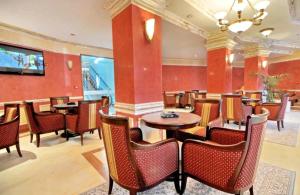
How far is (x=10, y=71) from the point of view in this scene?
3975mm

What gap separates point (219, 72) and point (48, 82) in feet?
17.0

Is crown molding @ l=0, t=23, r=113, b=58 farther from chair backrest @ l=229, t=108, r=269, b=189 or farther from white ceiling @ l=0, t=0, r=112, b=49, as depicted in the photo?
chair backrest @ l=229, t=108, r=269, b=189

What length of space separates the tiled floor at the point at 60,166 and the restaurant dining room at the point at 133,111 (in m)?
0.02

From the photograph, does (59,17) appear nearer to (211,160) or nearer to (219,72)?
(211,160)

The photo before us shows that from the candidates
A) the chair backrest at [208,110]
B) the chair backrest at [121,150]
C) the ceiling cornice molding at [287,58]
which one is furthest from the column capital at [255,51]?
the chair backrest at [121,150]

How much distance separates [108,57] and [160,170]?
5.73 meters

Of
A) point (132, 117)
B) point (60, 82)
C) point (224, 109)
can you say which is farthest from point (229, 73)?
point (60, 82)

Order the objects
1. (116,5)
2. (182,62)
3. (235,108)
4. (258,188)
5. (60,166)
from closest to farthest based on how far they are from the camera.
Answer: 1. (258,188)
2. (60,166)
3. (116,5)
4. (235,108)
5. (182,62)

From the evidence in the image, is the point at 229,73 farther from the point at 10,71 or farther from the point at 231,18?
the point at 10,71

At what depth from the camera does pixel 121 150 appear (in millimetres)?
1402

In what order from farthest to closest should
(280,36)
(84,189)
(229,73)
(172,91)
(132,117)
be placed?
(172,91) → (280,36) → (229,73) → (132,117) → (84,189)

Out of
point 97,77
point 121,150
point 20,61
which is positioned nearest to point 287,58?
point 97,77

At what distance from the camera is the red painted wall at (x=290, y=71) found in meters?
8.31

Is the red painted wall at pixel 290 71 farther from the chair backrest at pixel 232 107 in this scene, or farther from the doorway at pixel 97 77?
the doorway at pixel 97 77
